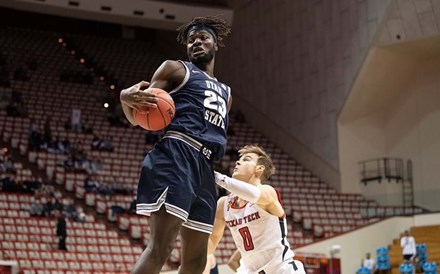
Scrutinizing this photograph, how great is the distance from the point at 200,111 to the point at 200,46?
0.47m

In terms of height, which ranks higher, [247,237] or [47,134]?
[47,134]

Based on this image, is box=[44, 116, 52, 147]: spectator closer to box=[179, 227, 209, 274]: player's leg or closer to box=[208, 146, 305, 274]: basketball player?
box=[208, 146, 305, 274]: basketball player

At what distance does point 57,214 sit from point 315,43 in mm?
11658

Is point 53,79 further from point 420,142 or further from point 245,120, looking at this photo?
point 420,142

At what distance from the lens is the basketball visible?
4684 mm

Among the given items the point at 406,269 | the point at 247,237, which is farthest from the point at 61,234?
the point at 247,237

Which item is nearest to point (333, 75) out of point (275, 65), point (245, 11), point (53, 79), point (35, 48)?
point (275, 65)

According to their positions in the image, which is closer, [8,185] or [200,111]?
[200,111]

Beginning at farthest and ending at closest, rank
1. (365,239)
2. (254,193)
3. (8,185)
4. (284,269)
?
(365,239)
(8,185)
(284,269)
(254,193)

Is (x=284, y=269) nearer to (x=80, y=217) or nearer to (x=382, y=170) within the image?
(x=80, y=217)

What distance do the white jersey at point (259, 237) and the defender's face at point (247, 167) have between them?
9.8 inches

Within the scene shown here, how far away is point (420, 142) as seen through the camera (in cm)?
2594

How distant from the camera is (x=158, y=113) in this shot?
4.69 m

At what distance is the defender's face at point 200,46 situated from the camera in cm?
520
